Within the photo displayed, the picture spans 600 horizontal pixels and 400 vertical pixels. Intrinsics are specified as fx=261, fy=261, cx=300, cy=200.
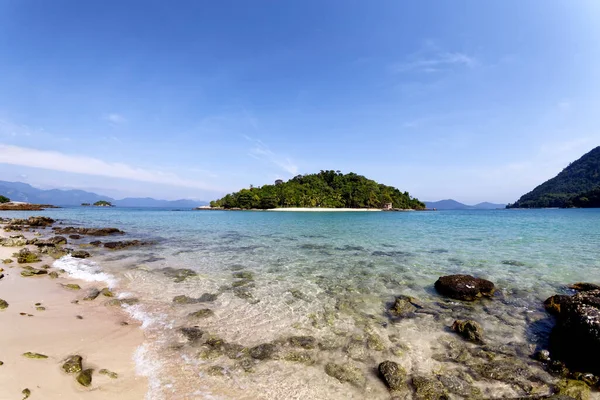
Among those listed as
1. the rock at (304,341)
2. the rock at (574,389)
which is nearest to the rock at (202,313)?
the rock at (304,341)

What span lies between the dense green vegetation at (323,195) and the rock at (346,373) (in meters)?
142

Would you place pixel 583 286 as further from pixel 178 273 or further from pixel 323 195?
pixel 323 195

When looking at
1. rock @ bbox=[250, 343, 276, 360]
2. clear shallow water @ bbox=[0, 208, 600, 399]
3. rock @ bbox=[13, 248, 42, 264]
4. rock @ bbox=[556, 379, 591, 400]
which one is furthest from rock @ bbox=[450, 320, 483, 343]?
rock @ bbox=[13, 248, 42, 264]

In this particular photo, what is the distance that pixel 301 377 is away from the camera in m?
5.51

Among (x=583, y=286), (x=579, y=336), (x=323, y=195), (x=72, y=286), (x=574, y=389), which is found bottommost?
(x=72, y=286)

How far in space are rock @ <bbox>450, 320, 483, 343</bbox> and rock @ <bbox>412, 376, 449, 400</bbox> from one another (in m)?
2.46

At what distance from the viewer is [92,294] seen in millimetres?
10078

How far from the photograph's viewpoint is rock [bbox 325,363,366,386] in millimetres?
5457

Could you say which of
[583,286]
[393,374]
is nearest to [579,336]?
[393,374]

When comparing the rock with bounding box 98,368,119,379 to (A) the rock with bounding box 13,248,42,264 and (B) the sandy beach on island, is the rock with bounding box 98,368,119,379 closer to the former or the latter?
(B) the sandy beach on island

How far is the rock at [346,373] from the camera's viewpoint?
17.9 feet

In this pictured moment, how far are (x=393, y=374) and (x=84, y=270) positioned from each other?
15.9 metres

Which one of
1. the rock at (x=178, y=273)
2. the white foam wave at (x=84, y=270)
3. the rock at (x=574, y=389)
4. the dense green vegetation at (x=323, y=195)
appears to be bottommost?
the white foam wave at (x=84, y=270)

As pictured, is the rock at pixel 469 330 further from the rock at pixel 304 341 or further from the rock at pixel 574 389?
the rock at pixel 304 341
